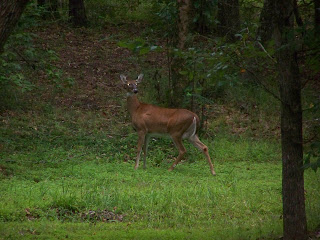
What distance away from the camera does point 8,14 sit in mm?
5266

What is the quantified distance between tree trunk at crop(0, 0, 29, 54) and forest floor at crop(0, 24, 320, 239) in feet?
7.76

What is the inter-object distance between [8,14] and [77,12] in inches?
686

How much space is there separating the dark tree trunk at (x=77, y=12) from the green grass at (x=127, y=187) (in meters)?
8.40

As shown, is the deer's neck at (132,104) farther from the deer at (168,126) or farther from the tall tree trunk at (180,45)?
the tall tree trunk at (180,45)

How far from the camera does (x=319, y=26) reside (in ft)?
17.5

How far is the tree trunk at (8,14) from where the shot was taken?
17.2 feet

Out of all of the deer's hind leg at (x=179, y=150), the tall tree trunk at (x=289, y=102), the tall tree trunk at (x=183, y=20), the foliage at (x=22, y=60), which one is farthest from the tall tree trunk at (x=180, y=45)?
the tall tree trunk at (x=289, y=102)

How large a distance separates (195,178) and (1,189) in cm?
365

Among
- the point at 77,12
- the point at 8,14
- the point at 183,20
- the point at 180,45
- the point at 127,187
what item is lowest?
the point at 127,187

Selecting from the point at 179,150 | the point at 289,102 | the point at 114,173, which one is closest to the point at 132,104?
the point at 179,150

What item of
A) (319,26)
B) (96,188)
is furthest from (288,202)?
(96,188)

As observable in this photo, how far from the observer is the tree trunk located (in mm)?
5230

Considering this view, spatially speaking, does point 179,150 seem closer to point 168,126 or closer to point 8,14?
point 168,126

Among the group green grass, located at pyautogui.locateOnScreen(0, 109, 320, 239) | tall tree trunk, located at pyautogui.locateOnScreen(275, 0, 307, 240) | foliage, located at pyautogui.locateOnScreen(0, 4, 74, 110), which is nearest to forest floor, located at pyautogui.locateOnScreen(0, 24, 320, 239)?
green grass, located at pyautogui.locateOnScreen(0, 109, 320, 239)
